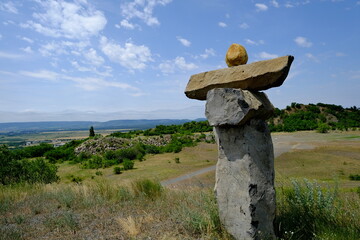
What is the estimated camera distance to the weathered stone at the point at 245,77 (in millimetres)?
3465

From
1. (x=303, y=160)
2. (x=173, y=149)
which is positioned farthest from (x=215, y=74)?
(x=173, y=149)

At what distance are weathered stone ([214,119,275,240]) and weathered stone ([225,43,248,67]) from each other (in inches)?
41.3

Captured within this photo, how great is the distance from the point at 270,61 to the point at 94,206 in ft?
17.4

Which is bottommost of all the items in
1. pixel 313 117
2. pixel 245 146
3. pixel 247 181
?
pixel 247 181

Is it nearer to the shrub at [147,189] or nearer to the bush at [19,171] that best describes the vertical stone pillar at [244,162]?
the shrub at [147,189]

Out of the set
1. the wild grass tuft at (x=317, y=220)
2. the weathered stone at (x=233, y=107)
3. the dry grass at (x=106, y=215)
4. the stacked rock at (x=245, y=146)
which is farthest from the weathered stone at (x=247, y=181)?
the dry grass at (x=106, y=215)

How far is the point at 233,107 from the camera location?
11.6 ft

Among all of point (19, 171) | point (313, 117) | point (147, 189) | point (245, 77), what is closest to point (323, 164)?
point (147, 189)

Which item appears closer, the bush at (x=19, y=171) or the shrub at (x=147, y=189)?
the shrub at (x=147, y=189)

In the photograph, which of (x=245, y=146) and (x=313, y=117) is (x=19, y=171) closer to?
(x=245, y=146)

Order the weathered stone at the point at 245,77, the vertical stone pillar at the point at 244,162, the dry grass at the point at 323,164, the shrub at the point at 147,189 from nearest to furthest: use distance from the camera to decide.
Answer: the weathered stone at the point at 245,77 < the vertical stone pillar at the point at 244,162 < the shrub at the point at 147,189 < the dry grass at the point at 323,164

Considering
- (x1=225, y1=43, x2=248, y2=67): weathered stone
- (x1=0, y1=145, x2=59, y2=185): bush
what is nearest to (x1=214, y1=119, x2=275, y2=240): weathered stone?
(x1=225, y1=43, x2=248, y2=67): weathered stone

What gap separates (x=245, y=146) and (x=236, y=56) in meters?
1.50

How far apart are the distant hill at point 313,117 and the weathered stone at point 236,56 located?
3777cm
